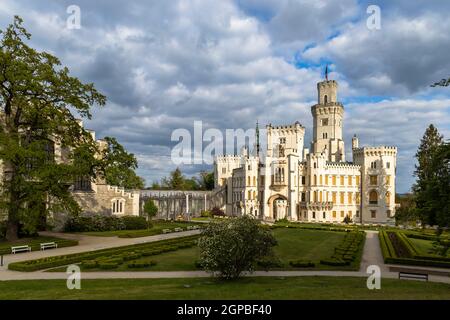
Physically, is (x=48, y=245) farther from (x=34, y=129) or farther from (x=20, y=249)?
(x=34, y=129)

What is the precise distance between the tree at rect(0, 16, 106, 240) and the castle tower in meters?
59.2

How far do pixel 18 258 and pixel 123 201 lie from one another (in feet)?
82.5

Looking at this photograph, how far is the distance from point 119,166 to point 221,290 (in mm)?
21247

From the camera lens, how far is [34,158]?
32469 millimetres

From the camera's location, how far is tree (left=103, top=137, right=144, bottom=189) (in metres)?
34.3

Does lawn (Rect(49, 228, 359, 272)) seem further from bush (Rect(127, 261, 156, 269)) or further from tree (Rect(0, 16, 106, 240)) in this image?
tree (Rect(0, 16, 106, 240))

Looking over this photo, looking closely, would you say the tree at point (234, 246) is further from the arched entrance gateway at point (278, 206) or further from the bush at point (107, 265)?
the arched entrance gateway at point (278, 206)

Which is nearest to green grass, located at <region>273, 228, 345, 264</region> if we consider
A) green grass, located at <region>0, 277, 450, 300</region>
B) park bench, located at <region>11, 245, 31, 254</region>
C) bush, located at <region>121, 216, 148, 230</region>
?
green grass, located at <region>0, 277, 450, 300</region>

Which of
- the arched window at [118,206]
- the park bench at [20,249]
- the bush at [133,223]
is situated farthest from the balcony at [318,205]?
the park bench at [20,249]

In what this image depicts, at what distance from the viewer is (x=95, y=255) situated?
1067 inches

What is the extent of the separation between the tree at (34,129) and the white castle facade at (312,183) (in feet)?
148

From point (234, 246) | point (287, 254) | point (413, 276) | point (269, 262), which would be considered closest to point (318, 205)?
point (287, 254)
